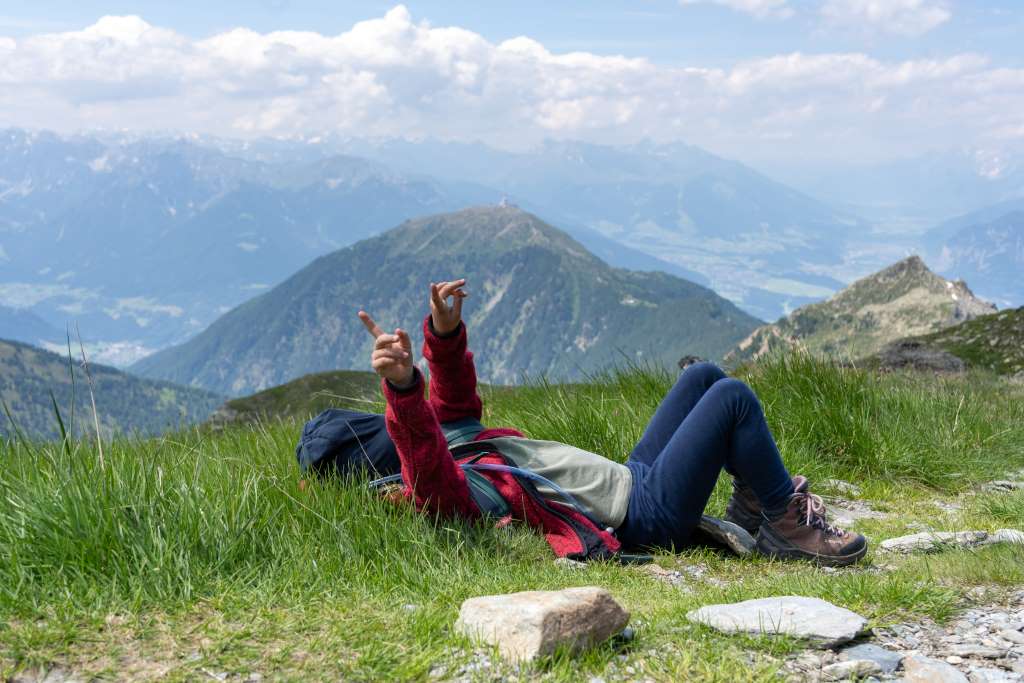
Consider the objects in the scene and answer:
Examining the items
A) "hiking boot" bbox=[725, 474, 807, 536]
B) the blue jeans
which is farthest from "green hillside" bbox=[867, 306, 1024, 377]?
the blue jeans

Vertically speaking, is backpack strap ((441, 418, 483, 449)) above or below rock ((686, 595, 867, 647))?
above

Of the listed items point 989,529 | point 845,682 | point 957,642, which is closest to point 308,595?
point 845,682

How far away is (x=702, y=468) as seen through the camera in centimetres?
523

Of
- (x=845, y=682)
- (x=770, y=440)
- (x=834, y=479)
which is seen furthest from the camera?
(x=834, y=479)

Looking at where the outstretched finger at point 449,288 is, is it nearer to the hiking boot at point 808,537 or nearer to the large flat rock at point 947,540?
the hiking boot at point 808,537

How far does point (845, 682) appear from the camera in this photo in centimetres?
303

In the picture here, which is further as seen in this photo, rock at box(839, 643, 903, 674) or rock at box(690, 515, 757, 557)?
rock at box(690, 515, 757, 557)

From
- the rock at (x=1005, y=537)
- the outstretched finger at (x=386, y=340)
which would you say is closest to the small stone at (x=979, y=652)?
the rock at (x=1005, y=537)

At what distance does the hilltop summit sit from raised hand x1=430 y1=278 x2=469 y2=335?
379 ft

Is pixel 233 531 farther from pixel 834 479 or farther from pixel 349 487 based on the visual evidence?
pixel 834 479

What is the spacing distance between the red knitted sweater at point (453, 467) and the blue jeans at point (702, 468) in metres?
0.33

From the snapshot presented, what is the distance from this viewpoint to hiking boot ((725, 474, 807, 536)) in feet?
18.9

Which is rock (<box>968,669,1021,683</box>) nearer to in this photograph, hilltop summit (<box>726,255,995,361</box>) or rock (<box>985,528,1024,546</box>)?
rock (<box>985,528,1024,546</box>)

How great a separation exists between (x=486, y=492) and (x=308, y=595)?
158cm
